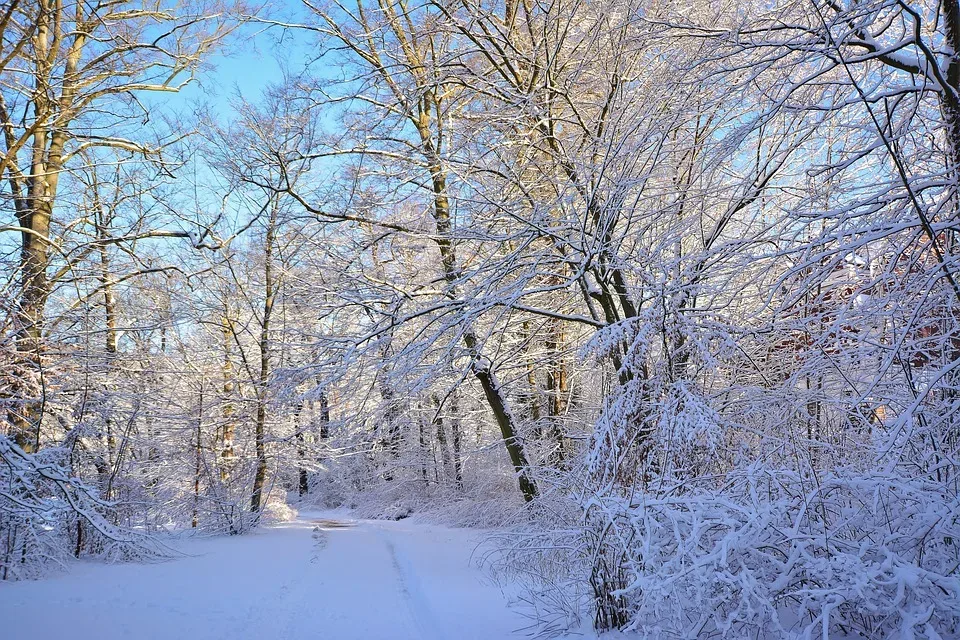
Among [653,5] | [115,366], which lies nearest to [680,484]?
[653,5]

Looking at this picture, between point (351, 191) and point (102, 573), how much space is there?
5757 millimetres

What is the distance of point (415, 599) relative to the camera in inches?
237

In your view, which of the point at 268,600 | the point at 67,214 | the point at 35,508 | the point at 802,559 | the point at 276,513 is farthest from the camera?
the point at 276,513

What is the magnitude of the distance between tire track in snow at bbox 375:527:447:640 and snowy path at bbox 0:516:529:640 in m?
0.01

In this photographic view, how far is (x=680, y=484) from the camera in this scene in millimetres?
3410

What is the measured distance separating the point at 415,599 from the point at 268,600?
4.96ft

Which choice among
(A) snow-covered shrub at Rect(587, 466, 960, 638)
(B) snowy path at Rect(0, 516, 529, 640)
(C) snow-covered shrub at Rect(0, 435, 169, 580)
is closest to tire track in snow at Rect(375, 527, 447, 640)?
(B) snowy path at Rect(0, 516, 529, 640)

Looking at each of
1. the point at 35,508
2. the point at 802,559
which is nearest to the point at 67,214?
the point at 35,508

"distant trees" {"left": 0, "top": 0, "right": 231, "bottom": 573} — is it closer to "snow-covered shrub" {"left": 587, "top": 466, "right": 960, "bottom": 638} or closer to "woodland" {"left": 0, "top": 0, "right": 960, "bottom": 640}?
"woodland" {"left": 0, "top": 0, "right": 960, "bottom": 640}

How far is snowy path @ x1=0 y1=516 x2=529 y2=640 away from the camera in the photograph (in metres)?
4.79

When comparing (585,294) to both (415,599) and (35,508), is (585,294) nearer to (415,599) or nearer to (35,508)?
(415,599)

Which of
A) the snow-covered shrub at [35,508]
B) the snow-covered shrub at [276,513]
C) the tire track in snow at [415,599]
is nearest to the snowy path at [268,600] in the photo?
the tire track in snow at [415,599]

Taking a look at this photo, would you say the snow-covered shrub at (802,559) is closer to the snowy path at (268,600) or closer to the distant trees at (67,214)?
the snowy path at (268,600)

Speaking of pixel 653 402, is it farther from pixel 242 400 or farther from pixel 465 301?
pixel 242 400
